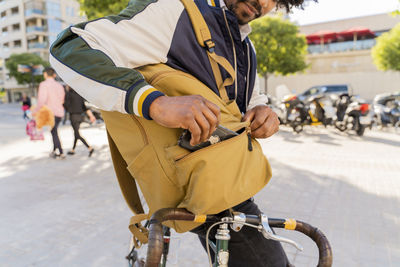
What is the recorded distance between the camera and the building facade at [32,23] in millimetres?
51850

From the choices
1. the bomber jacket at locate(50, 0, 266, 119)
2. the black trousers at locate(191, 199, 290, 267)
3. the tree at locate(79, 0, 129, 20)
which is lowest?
the black trousers at locate(191, 199, 290, 267)

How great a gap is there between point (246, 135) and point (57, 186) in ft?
15.9

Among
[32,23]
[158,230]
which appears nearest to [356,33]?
[158,230]

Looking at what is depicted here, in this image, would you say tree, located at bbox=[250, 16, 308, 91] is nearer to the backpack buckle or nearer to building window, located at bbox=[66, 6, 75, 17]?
the backpack buckle

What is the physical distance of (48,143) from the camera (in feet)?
30.9

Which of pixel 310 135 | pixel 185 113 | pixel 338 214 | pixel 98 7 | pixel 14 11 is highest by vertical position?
pixel 14 11

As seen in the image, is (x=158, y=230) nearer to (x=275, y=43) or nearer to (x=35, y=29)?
(x=275, y=43)

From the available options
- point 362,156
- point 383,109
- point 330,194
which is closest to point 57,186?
point 330,194

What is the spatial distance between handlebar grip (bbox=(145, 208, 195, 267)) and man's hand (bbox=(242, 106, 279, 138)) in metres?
0.41

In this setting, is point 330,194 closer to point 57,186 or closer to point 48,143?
point 57,186

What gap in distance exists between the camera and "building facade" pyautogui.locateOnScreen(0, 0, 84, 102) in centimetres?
5185

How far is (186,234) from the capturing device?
346 cm

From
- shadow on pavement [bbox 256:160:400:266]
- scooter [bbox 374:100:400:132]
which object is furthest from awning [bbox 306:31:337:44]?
shadow on pavement [bbox 256:160:400:266]

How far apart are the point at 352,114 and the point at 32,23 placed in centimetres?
5718
